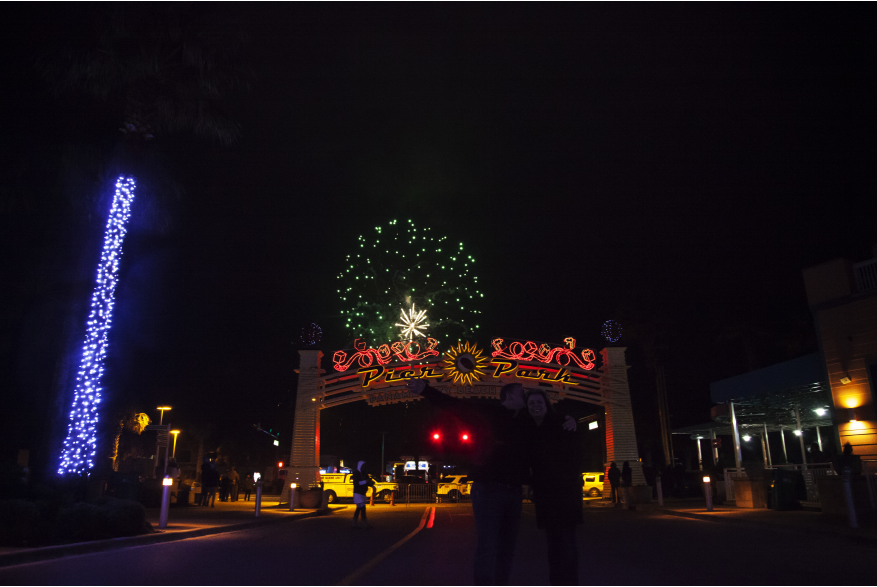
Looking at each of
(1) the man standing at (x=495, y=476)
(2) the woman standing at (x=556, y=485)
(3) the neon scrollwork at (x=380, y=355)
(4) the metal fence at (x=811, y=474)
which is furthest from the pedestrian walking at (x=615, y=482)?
(1) the man standing at (x=495, y=476)

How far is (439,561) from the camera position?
9102mm

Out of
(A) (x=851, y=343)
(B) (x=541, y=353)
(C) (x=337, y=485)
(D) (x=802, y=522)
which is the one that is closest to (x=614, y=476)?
(B) (x=541, y=353)

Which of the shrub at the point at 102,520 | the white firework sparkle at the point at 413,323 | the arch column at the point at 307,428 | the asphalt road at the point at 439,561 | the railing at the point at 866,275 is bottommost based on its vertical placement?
the asphalt road at the point at 439,561

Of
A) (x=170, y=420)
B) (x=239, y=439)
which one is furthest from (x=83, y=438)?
(x=239, y=439)

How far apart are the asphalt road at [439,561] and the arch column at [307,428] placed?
54.7 feet

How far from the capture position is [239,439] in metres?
45.8

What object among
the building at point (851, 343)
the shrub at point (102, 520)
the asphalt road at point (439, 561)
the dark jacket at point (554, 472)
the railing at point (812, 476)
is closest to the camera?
the dark jacket at point (554, 472)

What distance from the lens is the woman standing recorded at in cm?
557

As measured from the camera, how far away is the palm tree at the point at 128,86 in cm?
1403

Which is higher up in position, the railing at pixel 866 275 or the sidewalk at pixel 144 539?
the railing at pixel 866 275

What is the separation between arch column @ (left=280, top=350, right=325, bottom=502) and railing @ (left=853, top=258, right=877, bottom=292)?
21858 mm

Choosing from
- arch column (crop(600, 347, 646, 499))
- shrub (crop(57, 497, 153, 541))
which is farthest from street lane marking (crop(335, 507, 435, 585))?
arch column (crop(600, 347, 646, 499))

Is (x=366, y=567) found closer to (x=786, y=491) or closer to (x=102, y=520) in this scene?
(x=102, y=520)

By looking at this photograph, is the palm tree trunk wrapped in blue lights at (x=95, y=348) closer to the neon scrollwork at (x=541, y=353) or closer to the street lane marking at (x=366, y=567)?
the street lane marking at (x=366, y=567)
